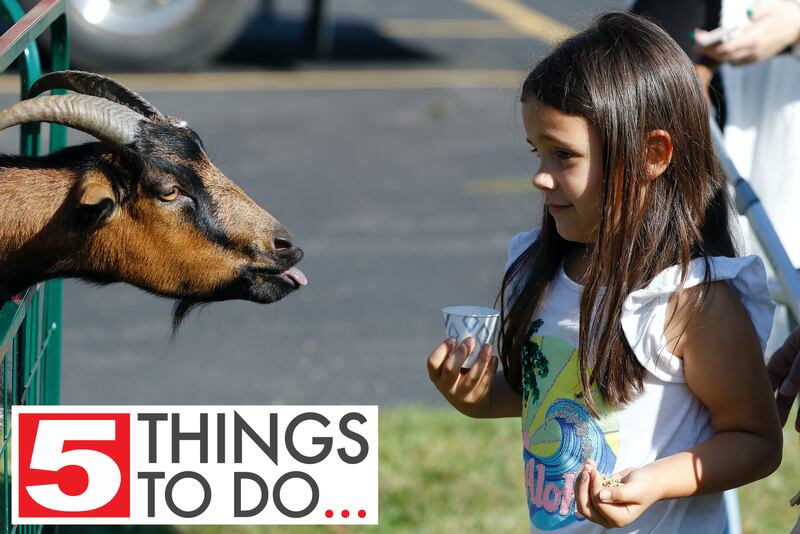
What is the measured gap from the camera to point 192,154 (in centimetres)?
280

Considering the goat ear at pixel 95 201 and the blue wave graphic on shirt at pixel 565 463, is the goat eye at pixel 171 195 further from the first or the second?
the blue wave graphic on shirt at pixel 565 463

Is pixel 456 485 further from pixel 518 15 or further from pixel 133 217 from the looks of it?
pixel 518 15

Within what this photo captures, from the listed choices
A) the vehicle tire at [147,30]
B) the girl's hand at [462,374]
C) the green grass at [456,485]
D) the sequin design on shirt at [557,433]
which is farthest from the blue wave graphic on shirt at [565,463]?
the vehicle tire at [147,30]

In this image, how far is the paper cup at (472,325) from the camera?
235 centimetres

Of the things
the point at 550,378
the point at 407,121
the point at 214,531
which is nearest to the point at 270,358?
the point at 214,531

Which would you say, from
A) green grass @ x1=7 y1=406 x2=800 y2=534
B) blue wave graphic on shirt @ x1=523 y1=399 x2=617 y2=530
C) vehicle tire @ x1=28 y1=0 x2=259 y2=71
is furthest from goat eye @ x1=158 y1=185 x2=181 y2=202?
vehicle tire @ x1=28 y1=0 x2=259 y2=71

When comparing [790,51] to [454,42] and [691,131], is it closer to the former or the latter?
[691,131]

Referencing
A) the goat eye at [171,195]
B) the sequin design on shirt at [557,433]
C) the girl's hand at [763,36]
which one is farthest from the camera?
the girl's hand at [763,36]

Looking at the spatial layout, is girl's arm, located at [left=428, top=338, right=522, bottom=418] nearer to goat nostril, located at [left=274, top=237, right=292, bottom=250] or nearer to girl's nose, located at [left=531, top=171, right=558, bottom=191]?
girl's nose, located at [left=531, top=171, right=558, bottom=191]

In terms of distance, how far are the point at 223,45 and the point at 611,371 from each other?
32.1 feet

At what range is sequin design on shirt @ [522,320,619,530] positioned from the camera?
2340 mm

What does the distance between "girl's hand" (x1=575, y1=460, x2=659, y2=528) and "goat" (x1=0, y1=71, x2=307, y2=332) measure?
104 centimetres

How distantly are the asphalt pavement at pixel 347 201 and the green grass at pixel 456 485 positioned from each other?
0.59 metres

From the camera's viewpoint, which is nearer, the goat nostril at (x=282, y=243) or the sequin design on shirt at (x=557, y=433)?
the sequin design on shirt at (x=557, y=433)
